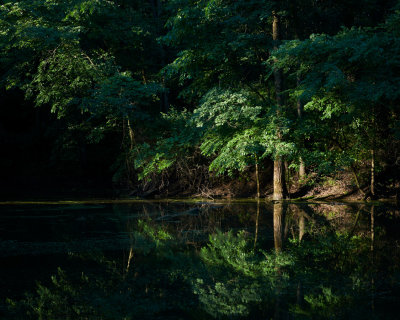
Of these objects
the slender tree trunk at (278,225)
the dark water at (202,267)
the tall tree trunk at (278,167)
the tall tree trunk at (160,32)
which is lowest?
the slender tree trunk at (278,225)

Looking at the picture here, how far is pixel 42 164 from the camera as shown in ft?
92.5

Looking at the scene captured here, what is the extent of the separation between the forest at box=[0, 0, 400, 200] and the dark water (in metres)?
3.88

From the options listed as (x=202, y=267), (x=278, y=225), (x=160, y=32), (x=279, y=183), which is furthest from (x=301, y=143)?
A: (x=160, y=32)

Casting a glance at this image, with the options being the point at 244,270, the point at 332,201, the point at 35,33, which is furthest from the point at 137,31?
the point at 244,270

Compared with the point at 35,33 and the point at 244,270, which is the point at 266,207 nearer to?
the point at 244,270

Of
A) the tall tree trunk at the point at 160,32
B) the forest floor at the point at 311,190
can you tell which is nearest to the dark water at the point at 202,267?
the forest floor at the point at 311,190

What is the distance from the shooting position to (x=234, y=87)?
1554 cm

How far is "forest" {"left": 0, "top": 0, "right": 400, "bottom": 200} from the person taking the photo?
12422mm

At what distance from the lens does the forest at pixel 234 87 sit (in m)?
12.4

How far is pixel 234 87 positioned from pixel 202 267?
1077cm

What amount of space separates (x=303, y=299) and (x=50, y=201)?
1184 cm

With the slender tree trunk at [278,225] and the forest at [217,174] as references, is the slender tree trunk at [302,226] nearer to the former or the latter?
the forest at [217,174]

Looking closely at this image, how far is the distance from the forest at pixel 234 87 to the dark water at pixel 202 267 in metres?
3.88

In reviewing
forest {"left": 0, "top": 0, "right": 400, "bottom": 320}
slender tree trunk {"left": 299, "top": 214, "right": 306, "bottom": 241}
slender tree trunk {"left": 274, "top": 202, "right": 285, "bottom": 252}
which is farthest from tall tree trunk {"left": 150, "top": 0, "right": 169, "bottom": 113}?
A: slender tree trunk {"left": 299, "top": 214, "right": 306, "bottom": 241}
